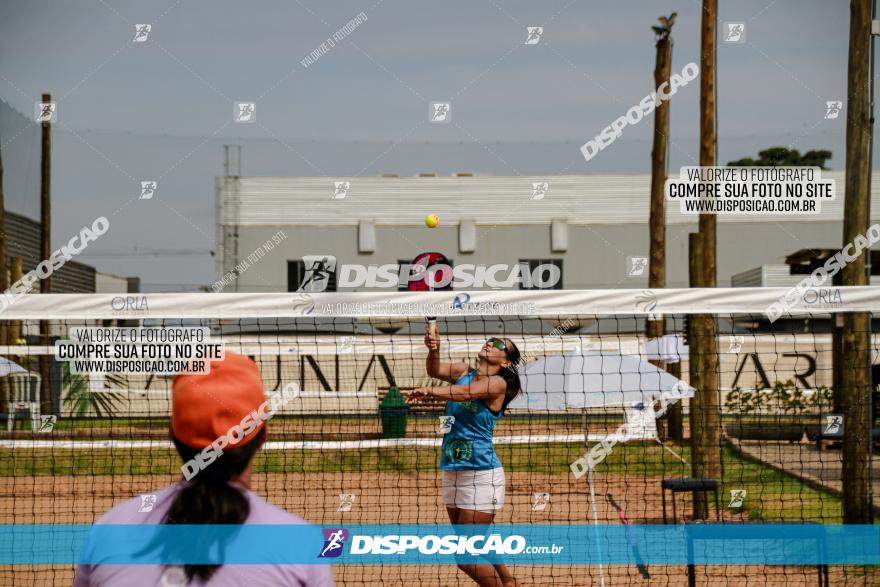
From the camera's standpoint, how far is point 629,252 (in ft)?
114

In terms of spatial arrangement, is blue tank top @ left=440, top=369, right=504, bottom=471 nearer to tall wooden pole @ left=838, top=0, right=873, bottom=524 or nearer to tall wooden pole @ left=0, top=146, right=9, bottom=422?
tall wooden pole @ left=838, top=0, right=873, bottom=524

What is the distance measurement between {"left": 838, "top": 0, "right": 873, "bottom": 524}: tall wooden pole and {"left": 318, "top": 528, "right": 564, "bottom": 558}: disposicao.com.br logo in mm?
2856

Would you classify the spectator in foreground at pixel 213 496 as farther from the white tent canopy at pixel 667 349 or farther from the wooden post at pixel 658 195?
the wooden post at pixel 658 195

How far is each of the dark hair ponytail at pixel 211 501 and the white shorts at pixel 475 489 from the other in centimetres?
444

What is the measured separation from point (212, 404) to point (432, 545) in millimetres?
5686

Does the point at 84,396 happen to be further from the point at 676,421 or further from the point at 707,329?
the point at 707,329

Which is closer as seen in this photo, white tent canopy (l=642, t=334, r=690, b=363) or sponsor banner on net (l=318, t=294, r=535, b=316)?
sponsor banner on net (l=318, t=294, r=535, b=316)

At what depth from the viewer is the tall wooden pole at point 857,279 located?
29.7ft

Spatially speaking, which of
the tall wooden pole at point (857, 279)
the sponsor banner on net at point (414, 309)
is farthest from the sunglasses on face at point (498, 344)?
the tall wooden pole at point (857, 279)

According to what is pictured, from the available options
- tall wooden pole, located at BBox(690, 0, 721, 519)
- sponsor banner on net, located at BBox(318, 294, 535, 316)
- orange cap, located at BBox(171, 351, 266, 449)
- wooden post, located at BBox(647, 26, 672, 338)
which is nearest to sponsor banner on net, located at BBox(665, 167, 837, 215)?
tall wooden pole, located at BBox(690, 0, 721, 519)

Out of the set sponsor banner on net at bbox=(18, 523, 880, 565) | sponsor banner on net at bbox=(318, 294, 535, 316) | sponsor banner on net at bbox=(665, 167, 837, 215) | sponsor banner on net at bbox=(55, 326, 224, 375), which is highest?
sponsor banner on net at bbox=(665, 167, 837, 215)

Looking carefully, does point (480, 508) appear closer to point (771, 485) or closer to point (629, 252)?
point (771, 485)

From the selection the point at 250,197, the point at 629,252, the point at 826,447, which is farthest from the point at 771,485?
the point at 250,197

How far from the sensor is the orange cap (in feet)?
8.05
